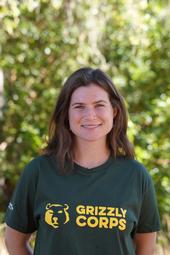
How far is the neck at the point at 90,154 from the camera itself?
2328 mm

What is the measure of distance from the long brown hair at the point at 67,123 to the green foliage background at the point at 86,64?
3.23 meters

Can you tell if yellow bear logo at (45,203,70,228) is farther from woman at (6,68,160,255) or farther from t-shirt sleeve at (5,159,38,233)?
t-shirt sleeve at (5,159,38,233)

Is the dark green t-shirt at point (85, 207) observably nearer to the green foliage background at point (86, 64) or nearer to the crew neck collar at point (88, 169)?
the crew neck collar at point (88, 169)

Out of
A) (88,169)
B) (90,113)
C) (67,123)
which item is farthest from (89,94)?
(88,169)

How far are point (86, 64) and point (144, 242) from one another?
13.6 ft

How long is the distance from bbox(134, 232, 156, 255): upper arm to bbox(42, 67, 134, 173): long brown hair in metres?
0.35

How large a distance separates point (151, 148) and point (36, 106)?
56.8 inches

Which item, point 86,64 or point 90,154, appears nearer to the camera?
point 90,154

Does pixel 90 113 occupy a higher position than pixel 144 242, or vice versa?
pixel 90 113

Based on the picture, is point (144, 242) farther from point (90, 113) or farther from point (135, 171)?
point (90, 113)

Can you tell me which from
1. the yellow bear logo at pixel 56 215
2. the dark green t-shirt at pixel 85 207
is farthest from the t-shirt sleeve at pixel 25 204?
the yellow bear logo at pixel 56 215

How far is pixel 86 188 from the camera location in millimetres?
2223

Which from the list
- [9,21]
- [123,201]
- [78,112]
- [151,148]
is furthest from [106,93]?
[151,148]

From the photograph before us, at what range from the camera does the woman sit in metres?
2.16
